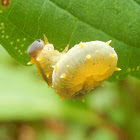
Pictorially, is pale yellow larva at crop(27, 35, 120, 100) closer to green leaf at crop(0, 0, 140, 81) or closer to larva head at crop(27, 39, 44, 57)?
larva head at crop(27, 39, 44, 57)

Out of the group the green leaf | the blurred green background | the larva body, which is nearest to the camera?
the larva body

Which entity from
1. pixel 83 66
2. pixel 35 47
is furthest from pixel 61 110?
pixel 83 66

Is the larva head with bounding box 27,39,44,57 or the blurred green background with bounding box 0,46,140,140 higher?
the larva head with bounding box 27,39,44,57

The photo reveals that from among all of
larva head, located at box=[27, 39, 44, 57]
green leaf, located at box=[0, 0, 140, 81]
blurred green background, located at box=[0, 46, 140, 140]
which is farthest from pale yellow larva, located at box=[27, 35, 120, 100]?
blurred green background, located at box=[0, 46, 140, 140]

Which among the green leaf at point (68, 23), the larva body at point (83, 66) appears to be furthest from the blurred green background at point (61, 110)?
the larva body at point (83, 66)

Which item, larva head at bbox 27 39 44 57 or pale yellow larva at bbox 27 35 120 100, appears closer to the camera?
pale yellow larva at bbox 27 35 120 100

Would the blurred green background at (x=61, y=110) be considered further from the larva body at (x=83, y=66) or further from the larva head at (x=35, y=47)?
the larva body at (x=83, y=66)

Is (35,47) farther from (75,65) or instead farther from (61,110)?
(61,110)
